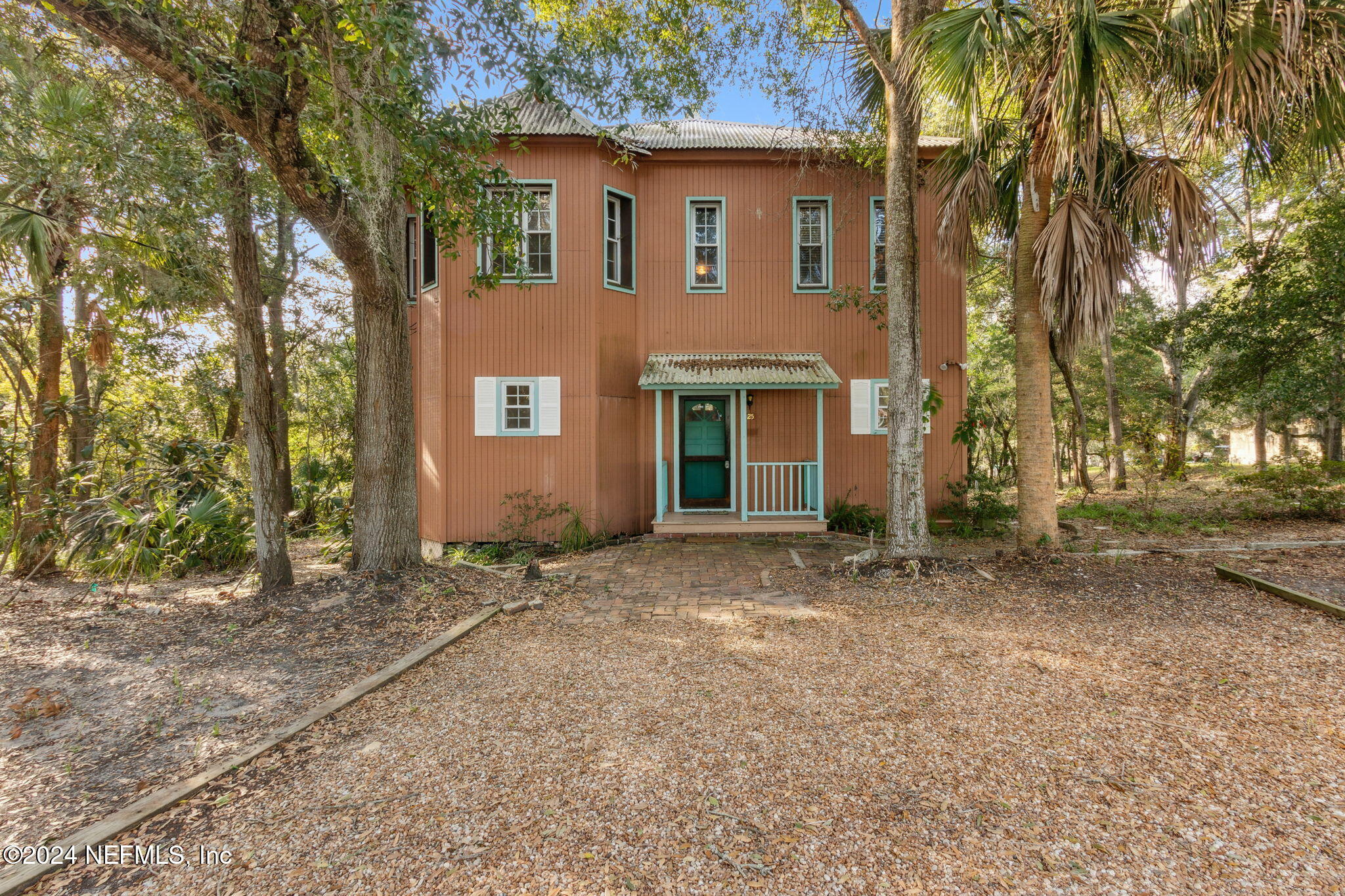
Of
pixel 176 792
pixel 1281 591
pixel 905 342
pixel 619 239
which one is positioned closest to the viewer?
pixel 176 792

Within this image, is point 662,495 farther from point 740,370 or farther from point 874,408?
point 874,408

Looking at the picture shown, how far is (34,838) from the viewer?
2.31m

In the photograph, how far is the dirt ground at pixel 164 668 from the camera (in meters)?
2.77

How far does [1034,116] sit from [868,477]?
5522mm

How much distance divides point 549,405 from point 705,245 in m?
3.88

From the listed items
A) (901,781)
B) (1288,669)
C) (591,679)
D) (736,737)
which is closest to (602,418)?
(591,679)

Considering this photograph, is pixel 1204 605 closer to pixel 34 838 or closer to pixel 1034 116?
pixel 1034 116

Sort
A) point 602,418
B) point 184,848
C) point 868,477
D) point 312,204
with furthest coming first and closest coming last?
point 868,477, point 602,418, point 312,204, point 184,848

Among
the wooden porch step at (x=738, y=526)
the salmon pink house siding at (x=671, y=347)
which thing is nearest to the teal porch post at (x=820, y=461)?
the salmon pink house siding at (x=671, y=347)

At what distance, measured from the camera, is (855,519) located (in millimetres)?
9359

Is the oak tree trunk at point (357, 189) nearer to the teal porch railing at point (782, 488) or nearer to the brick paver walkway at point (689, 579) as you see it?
the brick paver walkway at point (689, 579)

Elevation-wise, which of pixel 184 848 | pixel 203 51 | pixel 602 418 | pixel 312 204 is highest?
pixel 203 51

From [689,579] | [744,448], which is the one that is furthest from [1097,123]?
[689,579]

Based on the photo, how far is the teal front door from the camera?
9922 millimetres
